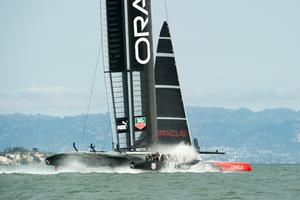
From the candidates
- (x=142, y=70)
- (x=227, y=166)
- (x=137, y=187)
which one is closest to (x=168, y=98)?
(x=227, y=166)

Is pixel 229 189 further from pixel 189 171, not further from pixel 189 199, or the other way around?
pixel 189 171

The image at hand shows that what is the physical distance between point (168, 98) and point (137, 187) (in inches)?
876

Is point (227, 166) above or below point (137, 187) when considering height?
above

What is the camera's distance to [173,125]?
76.6 metres

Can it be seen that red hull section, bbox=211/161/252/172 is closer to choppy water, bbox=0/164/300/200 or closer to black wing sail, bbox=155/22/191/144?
black wing sail, bbox=155/22/191/144

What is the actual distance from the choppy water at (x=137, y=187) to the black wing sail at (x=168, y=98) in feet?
18.0

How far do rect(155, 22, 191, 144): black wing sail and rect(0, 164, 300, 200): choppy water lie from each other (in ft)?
18.0

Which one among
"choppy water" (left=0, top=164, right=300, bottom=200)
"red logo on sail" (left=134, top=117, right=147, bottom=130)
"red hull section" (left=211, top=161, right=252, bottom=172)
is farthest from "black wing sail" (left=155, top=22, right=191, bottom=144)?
"red logo on sail" (left=134, top=117, right=147, bottom=130)

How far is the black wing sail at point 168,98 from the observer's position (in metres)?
76.1

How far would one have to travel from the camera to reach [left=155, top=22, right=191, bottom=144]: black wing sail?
76.1 meters

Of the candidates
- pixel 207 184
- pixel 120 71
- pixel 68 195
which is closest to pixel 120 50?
pixel 120 71

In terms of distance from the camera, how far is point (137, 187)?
56.1m

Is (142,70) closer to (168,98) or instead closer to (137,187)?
(168,98)

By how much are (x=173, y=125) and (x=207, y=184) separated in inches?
636
